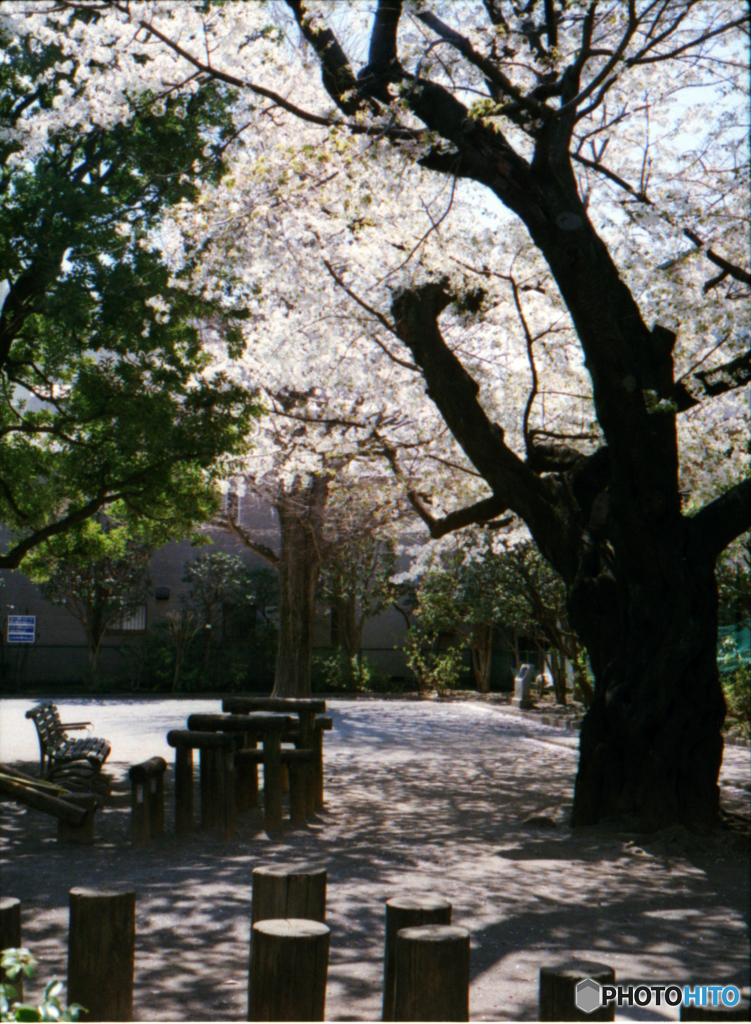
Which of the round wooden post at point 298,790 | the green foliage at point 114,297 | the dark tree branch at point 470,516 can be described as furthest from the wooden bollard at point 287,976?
the green foliage at point 114,297

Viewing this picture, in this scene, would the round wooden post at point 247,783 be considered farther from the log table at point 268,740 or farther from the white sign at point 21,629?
the white sign at point 21,629

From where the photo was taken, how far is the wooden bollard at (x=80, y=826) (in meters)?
7.48

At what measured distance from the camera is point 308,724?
9.31 meters

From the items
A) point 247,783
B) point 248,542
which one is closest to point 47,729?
point 247,783

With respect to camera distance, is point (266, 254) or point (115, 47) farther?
point (266, 254)

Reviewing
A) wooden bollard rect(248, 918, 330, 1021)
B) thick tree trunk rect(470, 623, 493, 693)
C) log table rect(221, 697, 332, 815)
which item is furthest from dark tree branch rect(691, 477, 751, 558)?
thick tree trunk rect(470, 623, 493, 693)

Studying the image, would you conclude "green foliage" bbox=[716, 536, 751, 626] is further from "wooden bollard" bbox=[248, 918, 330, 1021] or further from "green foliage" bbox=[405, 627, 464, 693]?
"wooden bollard" bbox=[248, 918, 330, 1021]

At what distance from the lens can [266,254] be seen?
498 inches

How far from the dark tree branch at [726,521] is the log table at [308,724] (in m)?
3.83

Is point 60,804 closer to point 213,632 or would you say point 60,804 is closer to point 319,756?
point 319,756

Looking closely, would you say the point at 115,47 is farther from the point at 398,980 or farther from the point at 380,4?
the point at 398,980

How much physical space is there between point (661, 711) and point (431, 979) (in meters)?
5.61

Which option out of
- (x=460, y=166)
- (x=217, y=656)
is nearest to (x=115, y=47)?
(x=460, y=166)

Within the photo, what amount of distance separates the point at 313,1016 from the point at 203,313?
9279 mm
